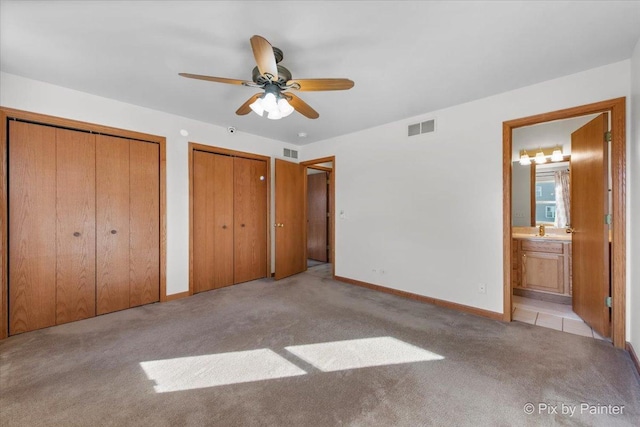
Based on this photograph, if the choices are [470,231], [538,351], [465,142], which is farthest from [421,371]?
[465,142]

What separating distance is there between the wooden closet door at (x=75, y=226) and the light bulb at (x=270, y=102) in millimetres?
2249

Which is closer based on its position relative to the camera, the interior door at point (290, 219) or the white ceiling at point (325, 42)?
the white ceiling at point (325, 42)

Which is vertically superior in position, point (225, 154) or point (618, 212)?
point (225, 154)

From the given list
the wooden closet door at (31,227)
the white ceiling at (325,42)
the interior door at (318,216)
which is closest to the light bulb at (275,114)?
the white ceiling at (325,42)

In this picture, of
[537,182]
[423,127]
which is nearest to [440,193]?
[423,127]

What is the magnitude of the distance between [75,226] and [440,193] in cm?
419

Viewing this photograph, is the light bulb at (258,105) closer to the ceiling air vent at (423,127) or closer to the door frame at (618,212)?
the ceiling air vent at (423,127)

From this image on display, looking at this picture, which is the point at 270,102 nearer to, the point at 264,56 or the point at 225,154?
the point at 264,56

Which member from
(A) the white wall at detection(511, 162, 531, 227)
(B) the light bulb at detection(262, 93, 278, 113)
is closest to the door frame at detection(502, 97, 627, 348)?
(A) the white wall at detection(511, 162, 531, 227)

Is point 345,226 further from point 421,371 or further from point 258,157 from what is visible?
point 421,371

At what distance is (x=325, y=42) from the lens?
1908mm

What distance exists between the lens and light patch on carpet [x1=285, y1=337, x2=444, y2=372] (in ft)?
6.57

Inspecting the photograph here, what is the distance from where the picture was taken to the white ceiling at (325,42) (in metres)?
1.62

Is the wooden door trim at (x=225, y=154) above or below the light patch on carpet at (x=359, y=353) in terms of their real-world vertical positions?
above
